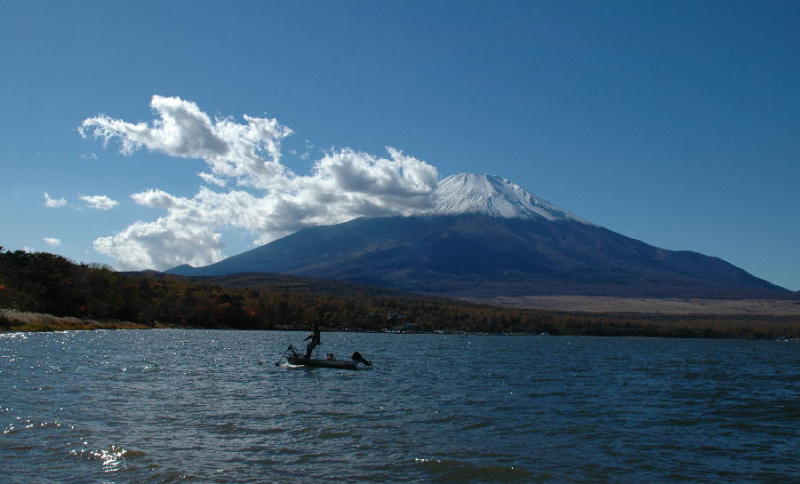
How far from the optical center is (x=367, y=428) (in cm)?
2538

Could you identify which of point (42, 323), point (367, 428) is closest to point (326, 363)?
point (367, 428)

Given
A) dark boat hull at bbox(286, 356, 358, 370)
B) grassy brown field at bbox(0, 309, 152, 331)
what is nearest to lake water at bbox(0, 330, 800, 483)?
dark boat hull at bbox(286, 356, 358, 370)

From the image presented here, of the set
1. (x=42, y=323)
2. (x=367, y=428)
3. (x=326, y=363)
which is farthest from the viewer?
(x=42, y=323)

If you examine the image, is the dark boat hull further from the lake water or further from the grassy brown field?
the grassy brown field

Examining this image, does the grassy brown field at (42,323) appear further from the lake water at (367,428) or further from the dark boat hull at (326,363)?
the dark boat hull at (326,363)

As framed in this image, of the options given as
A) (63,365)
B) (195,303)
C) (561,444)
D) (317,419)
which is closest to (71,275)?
(195,303)

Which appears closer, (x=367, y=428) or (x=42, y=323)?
(x=367, y=428)

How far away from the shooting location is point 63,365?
43312mm

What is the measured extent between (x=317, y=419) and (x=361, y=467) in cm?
831

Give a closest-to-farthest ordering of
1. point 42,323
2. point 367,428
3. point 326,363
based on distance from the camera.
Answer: point 367,428 < point 326,363 < point 42,323

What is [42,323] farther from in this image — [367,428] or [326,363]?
[367,428]

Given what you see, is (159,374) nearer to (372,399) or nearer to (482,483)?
(372,399)

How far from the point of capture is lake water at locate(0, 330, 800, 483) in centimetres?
1895

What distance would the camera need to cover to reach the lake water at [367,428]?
18953 millimetres
